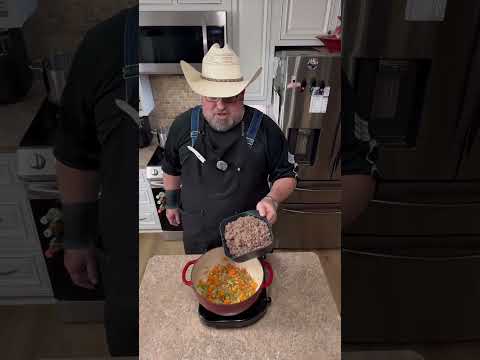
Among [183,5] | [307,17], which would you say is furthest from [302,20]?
[183,5]

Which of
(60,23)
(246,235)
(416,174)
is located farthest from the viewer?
(246,235)

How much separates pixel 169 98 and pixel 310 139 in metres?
0.15

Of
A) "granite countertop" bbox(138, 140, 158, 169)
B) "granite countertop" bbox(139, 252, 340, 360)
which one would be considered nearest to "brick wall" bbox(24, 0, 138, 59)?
"granite countertop" bbox(138, 140, 158, 169)

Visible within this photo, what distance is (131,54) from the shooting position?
0.29m

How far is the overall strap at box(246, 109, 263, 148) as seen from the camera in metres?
0.39

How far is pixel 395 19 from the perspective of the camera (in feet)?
0.88

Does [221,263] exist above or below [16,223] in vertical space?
below

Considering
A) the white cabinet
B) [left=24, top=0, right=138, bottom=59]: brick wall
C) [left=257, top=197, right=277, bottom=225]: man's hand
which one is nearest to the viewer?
[left=24, top=0, right=138, bottom=59]: brick wall

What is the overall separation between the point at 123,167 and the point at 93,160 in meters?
0.03

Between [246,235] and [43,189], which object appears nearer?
[43,189]

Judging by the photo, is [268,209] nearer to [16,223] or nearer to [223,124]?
[223,124]

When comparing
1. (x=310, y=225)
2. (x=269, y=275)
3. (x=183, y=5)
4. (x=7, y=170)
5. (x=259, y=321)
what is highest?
(x=183, y=5)

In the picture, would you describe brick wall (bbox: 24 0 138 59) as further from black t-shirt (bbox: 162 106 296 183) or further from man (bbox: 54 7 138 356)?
black t-shirt (bbox: 162 106 296 183)

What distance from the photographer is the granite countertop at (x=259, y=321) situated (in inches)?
17.2
